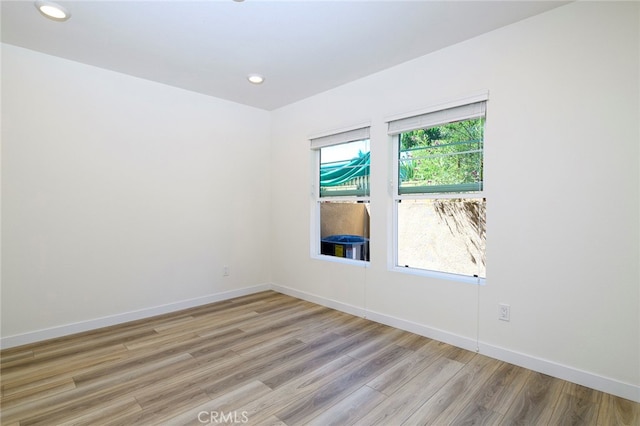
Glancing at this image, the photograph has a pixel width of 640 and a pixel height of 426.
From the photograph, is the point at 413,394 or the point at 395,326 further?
the point at 395,326

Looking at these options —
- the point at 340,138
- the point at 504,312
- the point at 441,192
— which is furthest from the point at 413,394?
the point at 340,138

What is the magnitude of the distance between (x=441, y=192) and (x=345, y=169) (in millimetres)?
1256

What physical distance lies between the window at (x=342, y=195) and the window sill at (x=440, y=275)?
0.45m

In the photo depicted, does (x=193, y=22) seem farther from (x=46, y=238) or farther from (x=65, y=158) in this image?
(x=46, y=238)

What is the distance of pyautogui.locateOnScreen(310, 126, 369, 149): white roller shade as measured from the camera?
336 centimetres

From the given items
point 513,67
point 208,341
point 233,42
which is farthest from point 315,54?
point 208,341

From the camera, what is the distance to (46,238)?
9.25 feet

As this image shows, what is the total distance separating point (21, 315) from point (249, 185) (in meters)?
2.60

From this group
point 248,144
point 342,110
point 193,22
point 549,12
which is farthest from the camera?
point 248,144

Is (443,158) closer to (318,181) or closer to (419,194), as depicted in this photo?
(419,194)

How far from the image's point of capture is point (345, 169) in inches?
146

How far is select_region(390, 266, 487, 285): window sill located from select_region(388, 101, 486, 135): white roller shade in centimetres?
134

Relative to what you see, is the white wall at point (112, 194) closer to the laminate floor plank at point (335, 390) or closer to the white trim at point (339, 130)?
the white trim at point (339, 130)

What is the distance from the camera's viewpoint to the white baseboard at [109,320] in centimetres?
269
